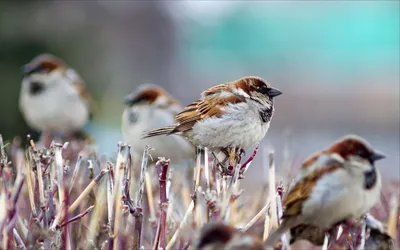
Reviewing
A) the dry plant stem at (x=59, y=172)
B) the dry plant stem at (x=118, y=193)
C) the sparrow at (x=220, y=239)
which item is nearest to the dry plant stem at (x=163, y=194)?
the dry plant stem at (x=118, y=193)

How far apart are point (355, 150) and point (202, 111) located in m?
1.23

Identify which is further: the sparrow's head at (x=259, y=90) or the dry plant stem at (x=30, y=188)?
the sparrow's head at (x=259, y=90)

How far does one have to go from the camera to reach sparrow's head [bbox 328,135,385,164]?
1623 millimetres

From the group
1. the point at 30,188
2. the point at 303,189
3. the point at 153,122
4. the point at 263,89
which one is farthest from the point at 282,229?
the point at 153,122

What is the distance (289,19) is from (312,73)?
702 centimetres

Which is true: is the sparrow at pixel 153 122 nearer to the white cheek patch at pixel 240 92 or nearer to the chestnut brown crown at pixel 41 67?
the chestnut brown crown at pixel 41 67

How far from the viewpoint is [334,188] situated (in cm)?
161

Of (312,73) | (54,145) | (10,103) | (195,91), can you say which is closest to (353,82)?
(312,73)

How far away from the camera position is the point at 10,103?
7.96 metres

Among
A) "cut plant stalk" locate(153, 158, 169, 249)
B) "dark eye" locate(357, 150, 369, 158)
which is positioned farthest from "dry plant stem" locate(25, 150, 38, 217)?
"dark eye" locate(357, 150, 369, 158)

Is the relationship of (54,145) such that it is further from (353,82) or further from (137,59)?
(353,82)

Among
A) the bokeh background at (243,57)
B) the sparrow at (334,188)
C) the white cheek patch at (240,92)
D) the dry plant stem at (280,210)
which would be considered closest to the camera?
the sparrow at (334,188)

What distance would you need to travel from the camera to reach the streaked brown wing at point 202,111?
271 centimetres

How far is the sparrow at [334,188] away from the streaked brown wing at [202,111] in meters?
0.98
